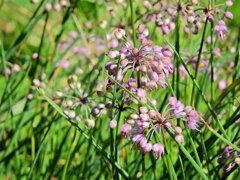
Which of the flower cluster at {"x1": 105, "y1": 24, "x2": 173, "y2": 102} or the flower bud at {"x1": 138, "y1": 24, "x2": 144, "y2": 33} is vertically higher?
the flower bud at {"x1": 138, "y1": 24, "x2": 144, "y2": 33}

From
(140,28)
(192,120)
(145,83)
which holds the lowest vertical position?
(192,120)

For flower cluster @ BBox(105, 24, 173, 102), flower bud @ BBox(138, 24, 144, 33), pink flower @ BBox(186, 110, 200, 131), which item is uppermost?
flower bud @ BBox(138, 24, 144, 33)

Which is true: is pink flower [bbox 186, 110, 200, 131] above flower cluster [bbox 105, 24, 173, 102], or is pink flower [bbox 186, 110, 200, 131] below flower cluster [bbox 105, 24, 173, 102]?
below

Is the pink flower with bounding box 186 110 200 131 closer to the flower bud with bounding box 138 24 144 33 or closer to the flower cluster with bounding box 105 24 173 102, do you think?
the flower cluster with bounding box 105 24 173 102

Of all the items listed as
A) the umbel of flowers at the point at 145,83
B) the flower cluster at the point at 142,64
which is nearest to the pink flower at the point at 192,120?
the umbel of flowers at the point at 145,83

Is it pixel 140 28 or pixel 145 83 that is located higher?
pixel 140 28

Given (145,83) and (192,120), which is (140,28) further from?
(192,120)

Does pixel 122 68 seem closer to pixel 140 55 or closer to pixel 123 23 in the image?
pixel 140 55

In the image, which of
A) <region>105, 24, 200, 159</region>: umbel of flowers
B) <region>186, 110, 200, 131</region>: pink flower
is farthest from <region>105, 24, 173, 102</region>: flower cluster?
<region>186, 110, 200, 131</region>: pink flower

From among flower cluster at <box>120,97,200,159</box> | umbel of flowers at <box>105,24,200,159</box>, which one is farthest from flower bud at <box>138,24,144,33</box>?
flower cluster at <box>120,97,200,159</box>

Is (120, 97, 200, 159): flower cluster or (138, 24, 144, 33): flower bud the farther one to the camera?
(138, 24, 144, 33): flower bud

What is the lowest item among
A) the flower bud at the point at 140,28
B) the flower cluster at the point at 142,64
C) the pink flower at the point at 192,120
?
the pink flower at the point at 192,120

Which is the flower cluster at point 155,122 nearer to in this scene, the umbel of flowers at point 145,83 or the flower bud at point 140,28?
the umbel of flowers at point 145,83

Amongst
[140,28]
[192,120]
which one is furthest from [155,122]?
[140,28]
